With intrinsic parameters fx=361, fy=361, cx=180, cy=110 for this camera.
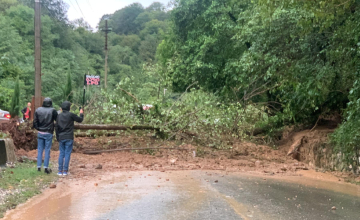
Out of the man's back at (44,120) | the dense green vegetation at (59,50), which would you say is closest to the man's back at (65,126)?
the man's back at (44,120)

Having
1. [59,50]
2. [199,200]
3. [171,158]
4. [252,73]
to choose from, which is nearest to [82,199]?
[199,200]

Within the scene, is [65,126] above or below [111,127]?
above

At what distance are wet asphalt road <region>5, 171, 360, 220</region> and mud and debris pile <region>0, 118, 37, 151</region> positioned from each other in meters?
4.25

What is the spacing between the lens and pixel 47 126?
25.8ft

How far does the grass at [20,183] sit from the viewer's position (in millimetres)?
5442

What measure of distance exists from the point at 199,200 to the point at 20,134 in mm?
6996

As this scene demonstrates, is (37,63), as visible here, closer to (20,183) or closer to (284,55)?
(20,183)

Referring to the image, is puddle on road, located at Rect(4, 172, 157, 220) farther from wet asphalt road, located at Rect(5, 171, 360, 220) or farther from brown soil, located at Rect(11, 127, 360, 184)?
brown soil, located at Rect(11, 127, 360, 184)

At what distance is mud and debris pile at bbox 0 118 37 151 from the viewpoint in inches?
416

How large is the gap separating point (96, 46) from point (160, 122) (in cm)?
6505

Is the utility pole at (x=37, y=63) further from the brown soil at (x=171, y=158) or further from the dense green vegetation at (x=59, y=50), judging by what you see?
the dense green vegetation at (x=59, y=50)

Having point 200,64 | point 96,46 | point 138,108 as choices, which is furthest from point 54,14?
point 138,108

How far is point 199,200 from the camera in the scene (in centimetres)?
597

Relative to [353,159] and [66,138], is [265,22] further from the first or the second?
[66,138]
